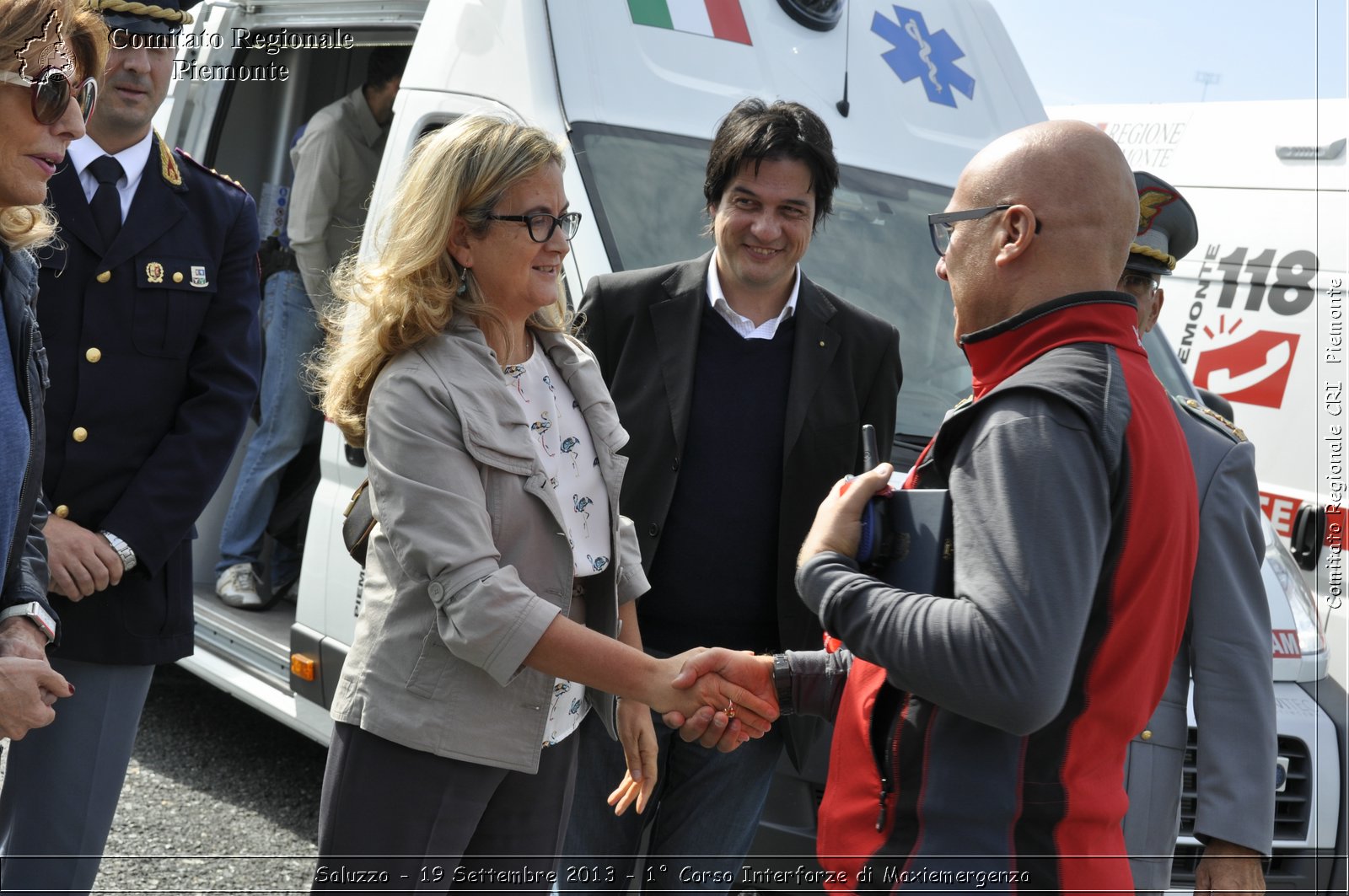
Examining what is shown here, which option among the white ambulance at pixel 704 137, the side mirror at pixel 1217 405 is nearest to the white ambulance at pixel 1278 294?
the side mirror at pixel 1217 405

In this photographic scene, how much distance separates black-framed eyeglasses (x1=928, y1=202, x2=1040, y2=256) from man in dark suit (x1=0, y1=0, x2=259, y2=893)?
72.6 inches

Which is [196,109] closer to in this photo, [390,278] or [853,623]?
[390,278]

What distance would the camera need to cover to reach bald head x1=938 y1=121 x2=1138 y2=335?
1.90 metres

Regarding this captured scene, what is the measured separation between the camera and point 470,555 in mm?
2211

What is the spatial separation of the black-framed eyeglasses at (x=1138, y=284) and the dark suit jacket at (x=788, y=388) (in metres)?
0.61

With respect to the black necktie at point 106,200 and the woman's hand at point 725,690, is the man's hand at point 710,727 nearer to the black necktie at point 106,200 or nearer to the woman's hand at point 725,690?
the woman's hand at point 725,690

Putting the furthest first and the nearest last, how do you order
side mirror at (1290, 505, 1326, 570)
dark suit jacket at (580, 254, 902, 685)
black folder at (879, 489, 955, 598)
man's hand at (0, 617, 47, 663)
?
side mirror at (1290, 505, 1326, 570), dark suit jacket at (580, 254, 902, 685), man's hand at (0, 617, 47, 663), black folder at (879, 489, 955, 598)

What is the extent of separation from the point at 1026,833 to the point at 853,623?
386 mm

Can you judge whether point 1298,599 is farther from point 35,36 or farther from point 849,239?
point 35,36

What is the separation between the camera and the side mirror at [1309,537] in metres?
5.24

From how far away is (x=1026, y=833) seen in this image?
6.00 feet

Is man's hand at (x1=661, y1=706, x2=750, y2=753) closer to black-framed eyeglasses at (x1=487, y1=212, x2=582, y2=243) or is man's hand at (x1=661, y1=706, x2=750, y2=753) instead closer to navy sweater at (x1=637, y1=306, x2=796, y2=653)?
navy sweater at (x1=637, y1=306, x2=796, y2=653)

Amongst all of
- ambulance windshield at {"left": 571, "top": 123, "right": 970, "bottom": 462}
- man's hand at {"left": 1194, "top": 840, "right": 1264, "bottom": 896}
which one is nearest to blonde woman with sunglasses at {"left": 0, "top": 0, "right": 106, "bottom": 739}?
ambulance windshield at {"left": 571, "top": 123, "right": 970, "bottom": 462}

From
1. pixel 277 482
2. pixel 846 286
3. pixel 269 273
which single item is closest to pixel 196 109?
pixel 269 273
